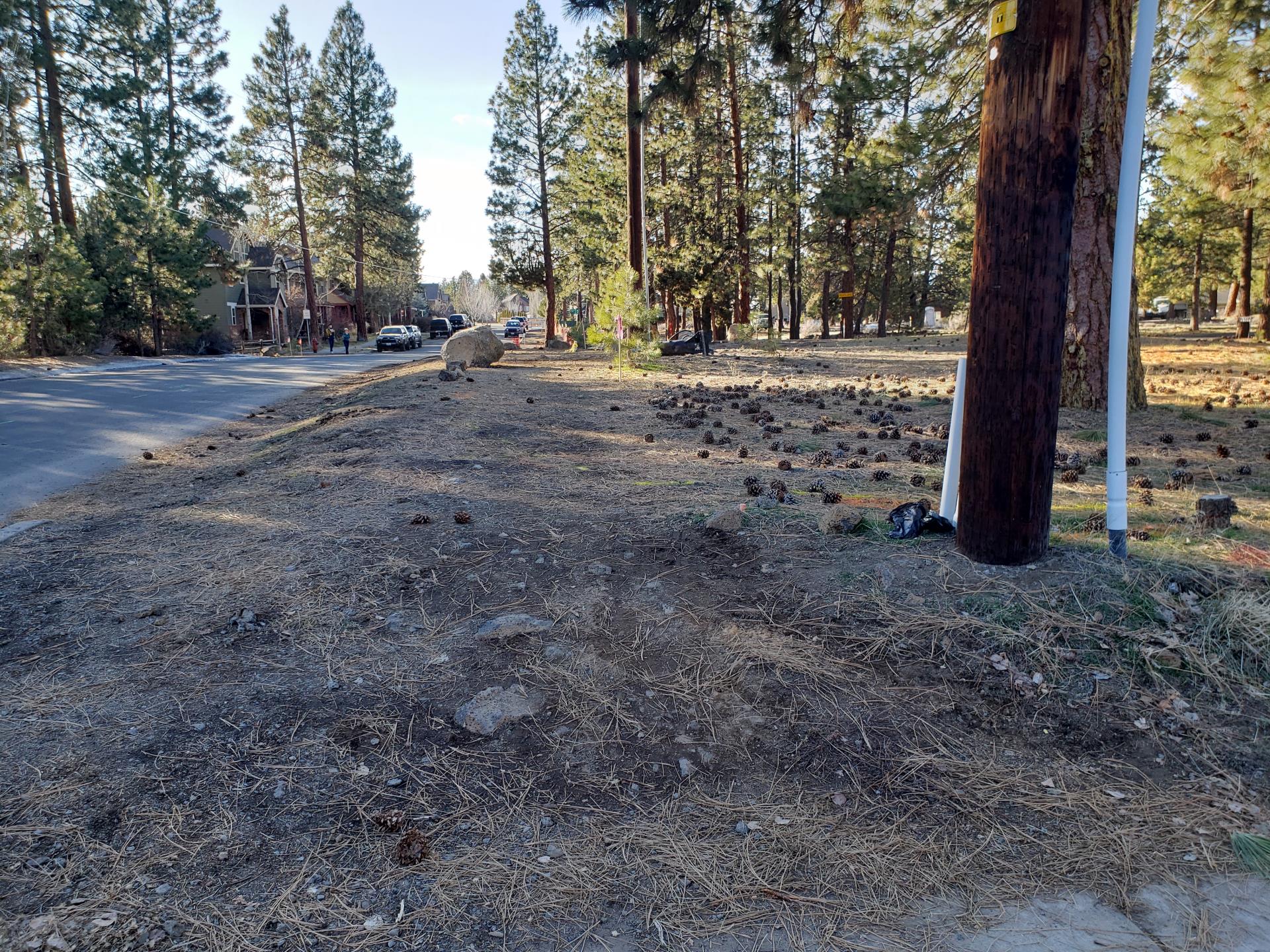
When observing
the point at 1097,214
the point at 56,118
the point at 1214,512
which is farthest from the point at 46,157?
the point at 1214,512

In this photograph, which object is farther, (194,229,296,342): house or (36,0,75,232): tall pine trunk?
(194,229,296,342): house

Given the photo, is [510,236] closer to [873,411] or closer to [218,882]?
[873,411]

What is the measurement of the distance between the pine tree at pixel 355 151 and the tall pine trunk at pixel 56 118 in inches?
581

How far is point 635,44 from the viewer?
22.5 ft

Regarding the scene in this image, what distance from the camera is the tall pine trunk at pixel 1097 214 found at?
757cm

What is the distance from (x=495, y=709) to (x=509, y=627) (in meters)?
0.61

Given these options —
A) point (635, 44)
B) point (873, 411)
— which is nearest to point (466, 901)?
point (635, 44)

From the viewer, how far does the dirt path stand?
2033 millimetres

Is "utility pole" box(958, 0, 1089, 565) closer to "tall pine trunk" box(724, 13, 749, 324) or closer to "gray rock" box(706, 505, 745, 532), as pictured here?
"gray rock" box(706, 505, 745, 532)

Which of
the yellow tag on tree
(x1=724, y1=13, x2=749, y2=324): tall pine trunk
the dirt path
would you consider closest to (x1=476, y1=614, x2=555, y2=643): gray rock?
the dirt path

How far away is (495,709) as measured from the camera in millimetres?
2854

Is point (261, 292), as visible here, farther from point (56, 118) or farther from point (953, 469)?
point (953, 469)

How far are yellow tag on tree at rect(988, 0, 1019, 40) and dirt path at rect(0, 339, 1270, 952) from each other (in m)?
2.39

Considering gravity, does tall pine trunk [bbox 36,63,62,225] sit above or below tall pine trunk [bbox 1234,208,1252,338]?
above
